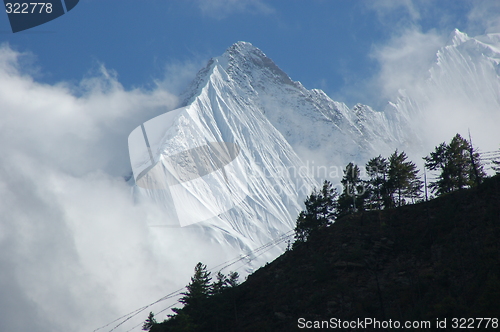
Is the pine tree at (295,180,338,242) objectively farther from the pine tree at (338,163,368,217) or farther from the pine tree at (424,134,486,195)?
the pine tree at (424,134,486,195)

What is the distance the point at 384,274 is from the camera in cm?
3719

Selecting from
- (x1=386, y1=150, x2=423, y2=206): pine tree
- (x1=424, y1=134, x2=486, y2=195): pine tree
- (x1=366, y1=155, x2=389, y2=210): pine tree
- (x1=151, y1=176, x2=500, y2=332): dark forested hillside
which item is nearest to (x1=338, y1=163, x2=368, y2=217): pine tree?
(x1=366, y1=155, x2=389, y2=210): pine tree

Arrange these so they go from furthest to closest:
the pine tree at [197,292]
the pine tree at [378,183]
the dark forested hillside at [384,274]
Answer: the pine tree at [378,183] < the pine tree at [197,292] < the dark forested hillside at [384,274]

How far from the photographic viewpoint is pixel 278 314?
36.2m

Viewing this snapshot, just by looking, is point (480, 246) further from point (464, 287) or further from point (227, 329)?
point (227, 329)

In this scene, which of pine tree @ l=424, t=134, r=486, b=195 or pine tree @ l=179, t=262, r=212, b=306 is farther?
pine tree @ l=424, t=134, r=486, b=195

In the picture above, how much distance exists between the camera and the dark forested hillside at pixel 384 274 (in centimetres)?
2977

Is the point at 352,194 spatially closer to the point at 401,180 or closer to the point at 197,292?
the point at 401,180

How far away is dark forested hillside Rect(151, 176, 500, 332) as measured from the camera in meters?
29.8

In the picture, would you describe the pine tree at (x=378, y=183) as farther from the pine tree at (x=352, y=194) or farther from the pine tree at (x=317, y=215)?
the pine tree at (x=317, y=215)

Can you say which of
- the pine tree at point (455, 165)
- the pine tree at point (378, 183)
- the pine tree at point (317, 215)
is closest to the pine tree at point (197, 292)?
the pine tree at point (317, 215)

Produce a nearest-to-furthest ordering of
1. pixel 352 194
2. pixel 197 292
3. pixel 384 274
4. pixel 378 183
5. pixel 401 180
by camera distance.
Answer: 1. pixel 384 274
2. pixel 197 292
3. pixel 401 180
4. pixel 378 183
5. pixel 352 194

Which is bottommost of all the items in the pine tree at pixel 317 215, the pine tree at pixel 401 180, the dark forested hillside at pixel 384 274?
the dark forested hillside at pixel 384 274

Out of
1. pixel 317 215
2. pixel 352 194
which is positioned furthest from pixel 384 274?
pixel 352 194
